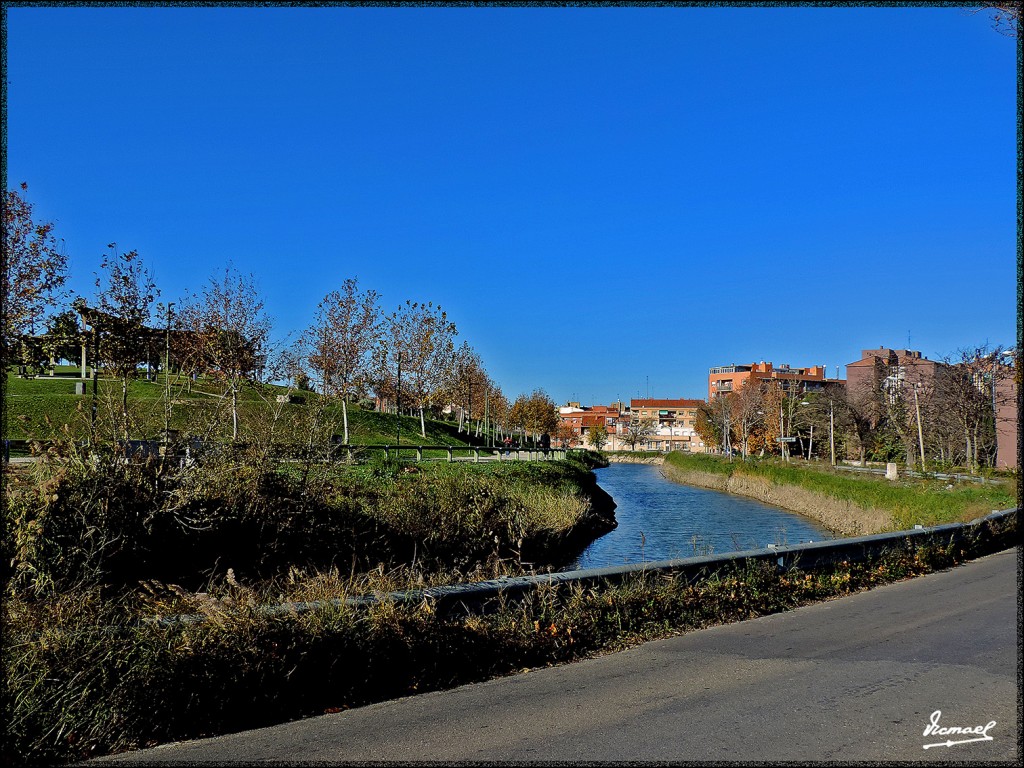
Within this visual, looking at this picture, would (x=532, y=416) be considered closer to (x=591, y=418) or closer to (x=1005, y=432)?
(x=1005, y=432)

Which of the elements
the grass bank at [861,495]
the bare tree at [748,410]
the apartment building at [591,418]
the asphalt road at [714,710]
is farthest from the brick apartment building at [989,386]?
the apartment building at [591,418]

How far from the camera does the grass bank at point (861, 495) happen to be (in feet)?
77.3

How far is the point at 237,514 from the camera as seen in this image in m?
12.0

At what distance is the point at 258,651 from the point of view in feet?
17.4

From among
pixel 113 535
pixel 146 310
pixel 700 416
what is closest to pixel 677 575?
pixel 113 535

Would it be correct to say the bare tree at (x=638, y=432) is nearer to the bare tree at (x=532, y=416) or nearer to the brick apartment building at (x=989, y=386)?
the bare tree at (x=532, y=416)

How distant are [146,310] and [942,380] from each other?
1563 inches

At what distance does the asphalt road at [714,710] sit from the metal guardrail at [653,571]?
2.84 feet

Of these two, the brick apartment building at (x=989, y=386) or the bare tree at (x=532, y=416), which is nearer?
the brick apartment building at (x=989, y=386)

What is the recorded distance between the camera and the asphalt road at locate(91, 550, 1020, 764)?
439 centimetres

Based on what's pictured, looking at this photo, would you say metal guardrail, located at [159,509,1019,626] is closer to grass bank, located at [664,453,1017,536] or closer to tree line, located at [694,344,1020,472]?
grass bank, located at [664,453,1017,536]

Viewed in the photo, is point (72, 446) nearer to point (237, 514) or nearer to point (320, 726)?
point (237, 514)

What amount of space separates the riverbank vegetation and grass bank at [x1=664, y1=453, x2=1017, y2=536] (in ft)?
44.6

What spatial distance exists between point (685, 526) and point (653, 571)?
2318 centimetres
